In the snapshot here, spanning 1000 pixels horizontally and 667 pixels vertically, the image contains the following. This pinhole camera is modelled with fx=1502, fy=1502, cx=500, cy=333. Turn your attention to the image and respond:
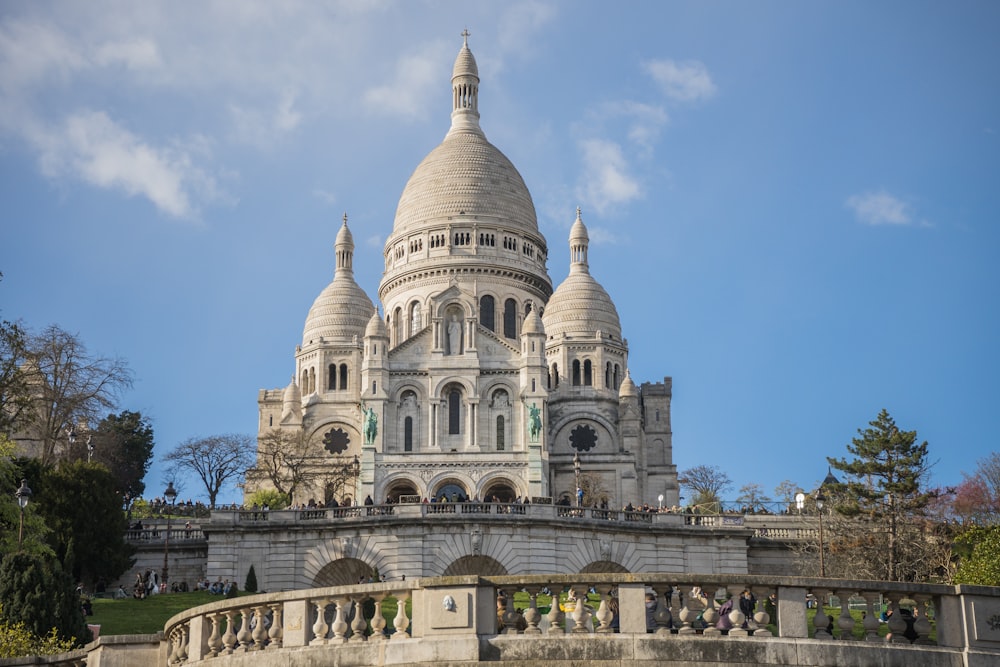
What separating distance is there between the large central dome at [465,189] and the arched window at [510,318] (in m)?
5.94

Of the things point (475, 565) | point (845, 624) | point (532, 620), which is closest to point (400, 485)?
point (475, 565)

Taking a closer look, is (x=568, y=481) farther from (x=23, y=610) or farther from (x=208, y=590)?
(x=23, y=610)

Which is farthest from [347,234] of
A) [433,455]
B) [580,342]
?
[433,455]

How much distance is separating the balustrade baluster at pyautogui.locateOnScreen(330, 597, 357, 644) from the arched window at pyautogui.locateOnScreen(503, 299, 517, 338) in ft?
282

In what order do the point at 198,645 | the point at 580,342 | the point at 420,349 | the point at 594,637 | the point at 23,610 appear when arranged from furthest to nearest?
the point at 580,342
the point at 420,349
the point at 23,610
the point at 198,645
the point at 594,637

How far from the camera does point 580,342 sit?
326 ft

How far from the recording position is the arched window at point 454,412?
88312 mm

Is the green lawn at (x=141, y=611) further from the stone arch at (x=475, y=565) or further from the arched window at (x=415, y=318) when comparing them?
the arched window at (x=415, y=318)

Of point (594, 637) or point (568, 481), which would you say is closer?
point (594, 637)

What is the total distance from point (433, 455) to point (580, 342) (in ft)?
60.3

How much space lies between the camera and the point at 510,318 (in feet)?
338

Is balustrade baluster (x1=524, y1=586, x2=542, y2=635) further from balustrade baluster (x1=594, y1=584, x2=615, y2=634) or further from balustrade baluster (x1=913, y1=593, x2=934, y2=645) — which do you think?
balustrade baluster (x1=913, y1=593, x2=934, y2=645)

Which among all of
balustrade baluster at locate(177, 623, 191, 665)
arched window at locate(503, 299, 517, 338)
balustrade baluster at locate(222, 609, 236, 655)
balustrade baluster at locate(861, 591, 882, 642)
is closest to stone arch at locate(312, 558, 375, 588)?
balustrade baluster at locate(177, 623, 191, 665)

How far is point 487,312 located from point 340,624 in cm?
8680
